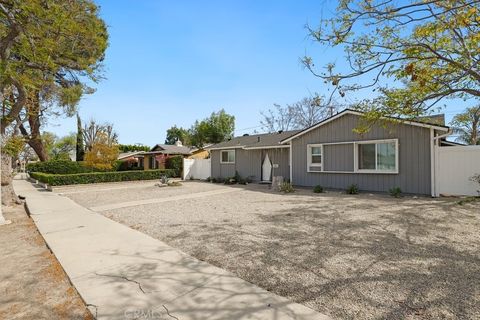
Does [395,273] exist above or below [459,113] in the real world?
below

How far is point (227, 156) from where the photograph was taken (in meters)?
21.8

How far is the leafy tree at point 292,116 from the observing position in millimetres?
38375

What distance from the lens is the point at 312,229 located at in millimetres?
6414

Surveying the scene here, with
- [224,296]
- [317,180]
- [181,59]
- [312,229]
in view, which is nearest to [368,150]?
A: [317,180]

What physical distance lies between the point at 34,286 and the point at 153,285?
5.82ft

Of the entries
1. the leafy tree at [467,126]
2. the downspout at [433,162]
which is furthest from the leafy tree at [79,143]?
the leafy tree at [467,126]

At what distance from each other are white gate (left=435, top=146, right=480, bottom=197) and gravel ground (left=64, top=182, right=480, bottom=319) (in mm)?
1894

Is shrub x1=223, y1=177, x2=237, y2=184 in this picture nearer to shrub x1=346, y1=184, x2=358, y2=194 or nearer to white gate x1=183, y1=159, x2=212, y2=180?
white gate x1=183, y1=159, x2=212, y2=180

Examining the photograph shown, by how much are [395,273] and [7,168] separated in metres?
14.1

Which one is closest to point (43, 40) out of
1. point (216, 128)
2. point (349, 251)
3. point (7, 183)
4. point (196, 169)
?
point (7, 183)

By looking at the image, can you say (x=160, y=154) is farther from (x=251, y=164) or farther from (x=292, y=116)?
(x=292, y=116)

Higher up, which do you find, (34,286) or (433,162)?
(433,162)

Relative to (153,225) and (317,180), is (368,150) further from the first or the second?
(153,225)

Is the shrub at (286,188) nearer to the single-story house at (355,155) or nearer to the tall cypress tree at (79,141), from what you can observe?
the single-story house at (355,155)
